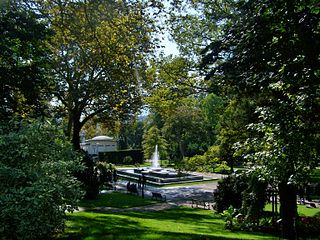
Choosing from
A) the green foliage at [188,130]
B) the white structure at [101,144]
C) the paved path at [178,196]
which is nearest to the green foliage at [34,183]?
the paved path at [178,196]

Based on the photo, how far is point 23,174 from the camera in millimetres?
6973

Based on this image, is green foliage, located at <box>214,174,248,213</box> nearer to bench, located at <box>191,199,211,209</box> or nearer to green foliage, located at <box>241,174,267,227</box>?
bench, located at <box>191,199,211,209</box>

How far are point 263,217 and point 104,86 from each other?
11611 mm

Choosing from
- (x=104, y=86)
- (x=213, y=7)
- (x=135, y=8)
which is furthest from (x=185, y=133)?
(x=135, y=8)

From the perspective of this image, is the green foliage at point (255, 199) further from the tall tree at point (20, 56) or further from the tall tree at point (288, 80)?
the tall tree at point (20, 56)

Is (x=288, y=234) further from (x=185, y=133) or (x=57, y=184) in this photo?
(x=185, y=133)

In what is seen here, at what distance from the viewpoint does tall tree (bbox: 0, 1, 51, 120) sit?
11.5 meters

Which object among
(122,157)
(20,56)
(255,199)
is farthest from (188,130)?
(20,56)

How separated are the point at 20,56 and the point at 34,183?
24.4ft

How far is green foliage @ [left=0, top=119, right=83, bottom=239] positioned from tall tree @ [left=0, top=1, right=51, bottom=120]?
4.14m

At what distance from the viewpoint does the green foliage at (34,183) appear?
258 inches

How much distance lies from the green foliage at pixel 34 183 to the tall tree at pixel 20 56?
4.14 meters

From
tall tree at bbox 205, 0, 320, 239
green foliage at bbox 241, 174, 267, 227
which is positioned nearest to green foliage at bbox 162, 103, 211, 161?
green foliage at bbox 241, 174, 267, 227

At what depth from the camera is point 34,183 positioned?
22.4 ft
